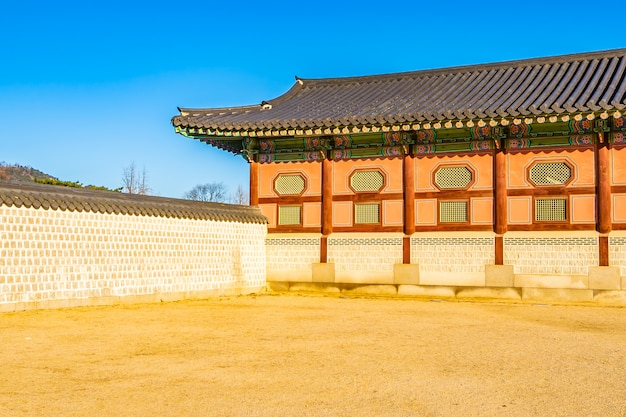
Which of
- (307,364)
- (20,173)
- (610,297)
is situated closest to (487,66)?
(610,297)

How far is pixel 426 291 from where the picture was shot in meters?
16.3

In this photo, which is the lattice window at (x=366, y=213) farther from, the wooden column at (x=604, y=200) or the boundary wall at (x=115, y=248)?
the wooden column at (x=604, y=200)

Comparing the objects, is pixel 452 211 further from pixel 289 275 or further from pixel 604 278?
pixel 289 275

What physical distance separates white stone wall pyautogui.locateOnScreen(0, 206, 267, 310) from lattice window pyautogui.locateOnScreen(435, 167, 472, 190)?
4.90 metres

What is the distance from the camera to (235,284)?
16672mm

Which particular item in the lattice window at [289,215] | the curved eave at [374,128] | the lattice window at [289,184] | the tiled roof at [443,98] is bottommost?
the lattice window at [289,215]

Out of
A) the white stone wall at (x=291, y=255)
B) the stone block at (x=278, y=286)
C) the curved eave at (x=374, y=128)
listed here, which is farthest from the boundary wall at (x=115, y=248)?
the curved eave at (x=374, y=128)

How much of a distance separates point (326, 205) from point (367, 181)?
1.22 meters

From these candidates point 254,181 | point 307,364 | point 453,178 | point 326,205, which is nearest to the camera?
point 307,364

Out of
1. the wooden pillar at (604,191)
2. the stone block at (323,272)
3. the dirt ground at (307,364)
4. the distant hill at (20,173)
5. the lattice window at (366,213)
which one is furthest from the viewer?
the distant hill at (20,173)

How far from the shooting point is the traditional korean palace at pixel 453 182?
14977 mm

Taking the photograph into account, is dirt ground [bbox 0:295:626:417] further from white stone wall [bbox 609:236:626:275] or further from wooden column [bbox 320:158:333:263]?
wooden column [bbox 320:158:333:263]

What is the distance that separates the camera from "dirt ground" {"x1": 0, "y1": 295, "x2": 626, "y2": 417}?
5.07 metres

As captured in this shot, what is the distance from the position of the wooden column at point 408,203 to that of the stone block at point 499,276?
1.91 meters
